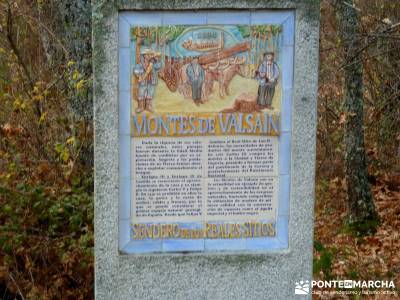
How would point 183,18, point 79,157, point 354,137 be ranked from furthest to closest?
point 354,137 < point 79,157 < point 183,18

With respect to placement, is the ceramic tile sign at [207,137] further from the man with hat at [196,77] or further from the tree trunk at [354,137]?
the tree trunk at [354,137]

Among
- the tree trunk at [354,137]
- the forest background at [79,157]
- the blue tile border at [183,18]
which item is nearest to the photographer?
the blue tile border at [183,18]

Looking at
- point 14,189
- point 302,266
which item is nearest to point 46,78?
point 14,189

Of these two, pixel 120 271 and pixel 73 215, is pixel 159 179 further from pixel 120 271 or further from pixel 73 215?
pixel 73 215

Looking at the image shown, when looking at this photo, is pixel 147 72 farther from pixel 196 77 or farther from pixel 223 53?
pixel 223 53

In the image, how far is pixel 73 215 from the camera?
14.5 feet

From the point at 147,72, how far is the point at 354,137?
4.40 metres

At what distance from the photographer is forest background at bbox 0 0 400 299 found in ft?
14.1

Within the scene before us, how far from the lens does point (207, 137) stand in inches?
127

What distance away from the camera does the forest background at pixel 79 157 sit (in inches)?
169

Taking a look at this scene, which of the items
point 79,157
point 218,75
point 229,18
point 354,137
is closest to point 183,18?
point 229,18

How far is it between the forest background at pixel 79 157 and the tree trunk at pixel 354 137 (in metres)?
0.01

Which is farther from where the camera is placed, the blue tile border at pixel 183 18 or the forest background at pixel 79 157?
the forest background at pixel 79 157

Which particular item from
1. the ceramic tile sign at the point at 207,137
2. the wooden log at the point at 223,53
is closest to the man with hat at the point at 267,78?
the ceramic tile sign at the point at 207,137
